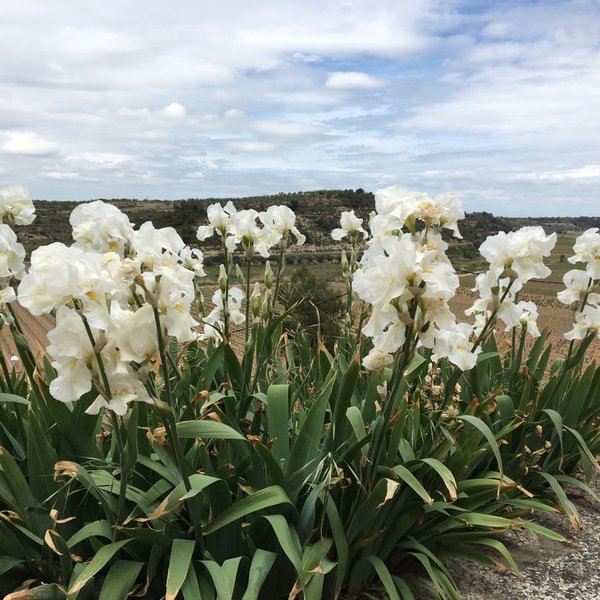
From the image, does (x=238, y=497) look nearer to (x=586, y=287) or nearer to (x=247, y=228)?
(x=247, y=228)

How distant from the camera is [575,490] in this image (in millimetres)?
4309

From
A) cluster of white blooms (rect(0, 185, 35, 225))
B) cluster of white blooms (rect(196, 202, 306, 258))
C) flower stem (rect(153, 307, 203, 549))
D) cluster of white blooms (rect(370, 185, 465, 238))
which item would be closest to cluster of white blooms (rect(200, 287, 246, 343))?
cluster of white blooms (rect(196, 202, 306, 258))

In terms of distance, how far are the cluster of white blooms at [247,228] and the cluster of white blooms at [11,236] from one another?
1.13 metres

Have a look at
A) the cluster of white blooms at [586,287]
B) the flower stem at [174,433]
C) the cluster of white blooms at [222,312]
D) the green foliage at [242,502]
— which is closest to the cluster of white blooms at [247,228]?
the cluster of white blooms at [222,312]

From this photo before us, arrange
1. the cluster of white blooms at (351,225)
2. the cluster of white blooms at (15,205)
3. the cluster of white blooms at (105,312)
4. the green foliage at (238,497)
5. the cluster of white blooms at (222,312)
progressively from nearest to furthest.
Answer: the cluster of white blooms at (105,312), the green foliage at (238,497), the cluster of white blooms at (15,205), the cluster of white blooms at (351,225), the cluster of white blooms at (222,312)

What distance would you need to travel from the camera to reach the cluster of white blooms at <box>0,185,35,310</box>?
2.91m

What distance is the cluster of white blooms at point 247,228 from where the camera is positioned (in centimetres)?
385

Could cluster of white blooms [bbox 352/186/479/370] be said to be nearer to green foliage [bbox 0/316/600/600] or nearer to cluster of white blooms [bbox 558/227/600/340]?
green foliage [bbox 0/316/600/600]

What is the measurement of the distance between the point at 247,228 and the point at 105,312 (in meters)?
2.11

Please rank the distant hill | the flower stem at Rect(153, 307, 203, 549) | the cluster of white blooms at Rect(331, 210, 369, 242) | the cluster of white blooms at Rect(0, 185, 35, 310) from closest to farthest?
the flower stem at Rect(153, 307, 203, 549)
the cluster of white blooms at Rect(0, 185, 35, 310)
the cluster of white blooms at Rect(331, 210, 369, 242)
the distant hill

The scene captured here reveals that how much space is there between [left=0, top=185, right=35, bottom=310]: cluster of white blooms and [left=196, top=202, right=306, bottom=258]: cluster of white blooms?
1.13m

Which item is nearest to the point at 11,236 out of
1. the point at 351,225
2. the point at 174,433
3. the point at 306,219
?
the point at 174,433

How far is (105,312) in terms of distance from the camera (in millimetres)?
1804

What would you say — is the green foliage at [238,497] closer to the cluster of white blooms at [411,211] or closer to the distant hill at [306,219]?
the cluster of white blooms at [411,211]
